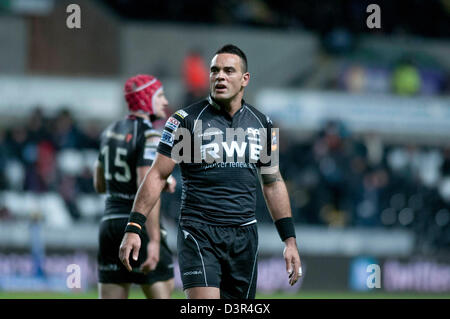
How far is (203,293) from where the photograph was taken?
18.7 ft

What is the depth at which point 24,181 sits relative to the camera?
14711mm

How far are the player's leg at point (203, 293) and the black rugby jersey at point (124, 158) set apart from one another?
1608mm

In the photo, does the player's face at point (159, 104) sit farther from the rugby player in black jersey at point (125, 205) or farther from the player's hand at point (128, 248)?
the player's hand at point (128, 248)

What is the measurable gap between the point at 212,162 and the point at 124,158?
1398mm

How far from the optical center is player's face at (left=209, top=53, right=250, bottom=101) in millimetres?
6008

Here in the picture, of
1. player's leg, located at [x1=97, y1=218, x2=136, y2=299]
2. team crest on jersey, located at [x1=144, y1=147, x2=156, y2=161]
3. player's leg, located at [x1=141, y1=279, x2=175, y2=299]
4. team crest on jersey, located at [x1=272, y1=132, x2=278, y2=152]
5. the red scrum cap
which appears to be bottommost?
player's leg, located at [x1=141, y1=279, x2=175, y2=299]

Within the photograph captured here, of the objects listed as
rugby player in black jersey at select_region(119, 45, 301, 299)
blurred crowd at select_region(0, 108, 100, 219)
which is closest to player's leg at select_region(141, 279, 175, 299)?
rugby player in black jersey at select_region(119, 45, 301, 299)

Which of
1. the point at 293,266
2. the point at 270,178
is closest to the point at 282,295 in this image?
the point at 270,178

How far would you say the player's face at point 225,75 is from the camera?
601 cm

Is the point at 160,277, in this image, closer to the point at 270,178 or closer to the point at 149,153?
the point at 149,153

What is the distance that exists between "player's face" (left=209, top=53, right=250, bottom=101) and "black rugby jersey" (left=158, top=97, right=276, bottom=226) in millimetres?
165

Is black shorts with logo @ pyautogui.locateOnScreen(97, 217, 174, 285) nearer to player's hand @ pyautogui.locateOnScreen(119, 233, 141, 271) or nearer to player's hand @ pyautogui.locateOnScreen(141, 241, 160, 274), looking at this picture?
player's hand @ pyautogui.locateOnScreen(141, 241, 160, 274)

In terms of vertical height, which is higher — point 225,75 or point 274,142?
point 225,75

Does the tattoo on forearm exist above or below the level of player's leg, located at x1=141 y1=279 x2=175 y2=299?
above
